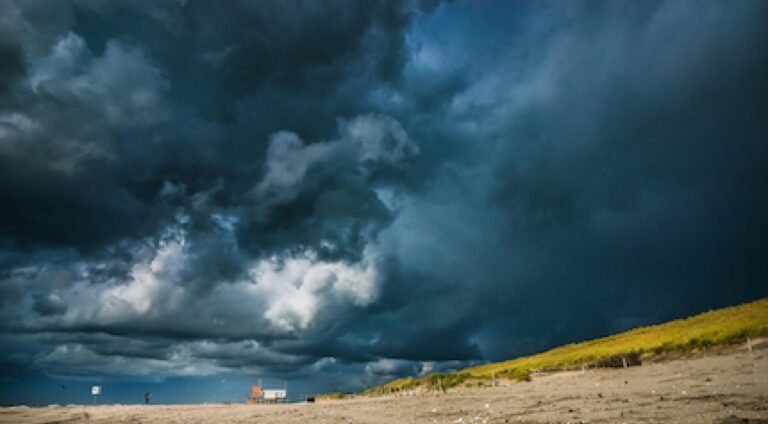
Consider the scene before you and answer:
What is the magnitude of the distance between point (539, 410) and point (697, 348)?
35441 mm

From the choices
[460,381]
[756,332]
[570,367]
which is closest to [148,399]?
[460,381]

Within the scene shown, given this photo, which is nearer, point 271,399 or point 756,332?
point 756,332

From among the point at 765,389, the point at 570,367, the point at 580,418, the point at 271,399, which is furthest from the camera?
the point at 271,399

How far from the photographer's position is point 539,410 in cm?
2244

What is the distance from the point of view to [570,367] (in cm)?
6475

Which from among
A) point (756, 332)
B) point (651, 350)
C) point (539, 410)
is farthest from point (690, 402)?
point (651, 350)

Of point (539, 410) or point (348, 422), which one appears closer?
point (539, 410)

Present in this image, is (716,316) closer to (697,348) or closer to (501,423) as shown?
(697,348)

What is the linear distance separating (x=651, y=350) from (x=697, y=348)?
9969 mm

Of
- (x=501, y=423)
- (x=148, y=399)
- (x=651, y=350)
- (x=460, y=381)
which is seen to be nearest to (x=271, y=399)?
(x=148, y=399)

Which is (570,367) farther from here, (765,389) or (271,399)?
(271,399)

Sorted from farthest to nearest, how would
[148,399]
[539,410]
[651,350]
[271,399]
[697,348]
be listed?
[271,399] → [148,399] → [651,350] → [697,348] → [539,410]

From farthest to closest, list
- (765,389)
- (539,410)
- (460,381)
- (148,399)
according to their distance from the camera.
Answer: (148,399), (460,381), (539,410), (765,389)

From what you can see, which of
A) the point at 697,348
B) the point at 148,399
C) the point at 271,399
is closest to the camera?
the point at 697,348
